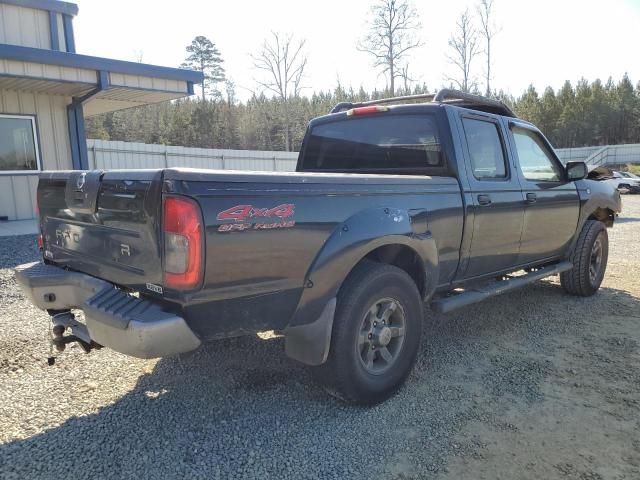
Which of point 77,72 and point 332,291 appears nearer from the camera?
point 332,291

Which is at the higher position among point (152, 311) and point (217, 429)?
point (152, 311)

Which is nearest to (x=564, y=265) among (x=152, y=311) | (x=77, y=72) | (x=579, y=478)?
(x=579, y=478)

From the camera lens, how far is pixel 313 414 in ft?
9.96

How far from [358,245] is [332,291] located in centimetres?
31

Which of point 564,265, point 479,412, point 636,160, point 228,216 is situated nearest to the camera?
point 228,216

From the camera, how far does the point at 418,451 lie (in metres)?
2.65

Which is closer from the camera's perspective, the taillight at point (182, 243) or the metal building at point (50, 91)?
the taillight at point (182, 243)

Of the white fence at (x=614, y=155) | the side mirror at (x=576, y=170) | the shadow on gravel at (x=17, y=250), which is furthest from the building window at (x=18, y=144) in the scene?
the white fence at (x=614, y=155)

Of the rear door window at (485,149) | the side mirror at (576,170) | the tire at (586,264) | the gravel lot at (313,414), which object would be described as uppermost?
the rear door window at (485,149)

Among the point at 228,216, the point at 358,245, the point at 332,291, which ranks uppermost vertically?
the point at 228,216

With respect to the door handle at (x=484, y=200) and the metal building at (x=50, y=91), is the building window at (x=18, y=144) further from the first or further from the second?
the door handle at (x=484, y=200)

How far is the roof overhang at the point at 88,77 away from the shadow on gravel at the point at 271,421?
294 inches

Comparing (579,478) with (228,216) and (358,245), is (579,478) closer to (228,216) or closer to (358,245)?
(358,245)

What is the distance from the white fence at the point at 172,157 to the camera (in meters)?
15.4
